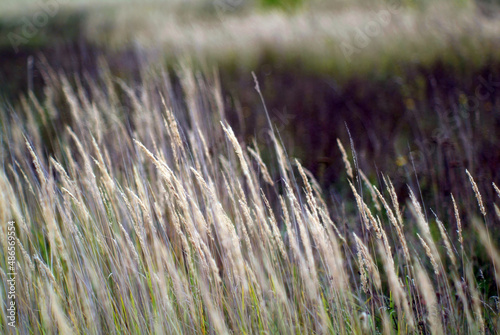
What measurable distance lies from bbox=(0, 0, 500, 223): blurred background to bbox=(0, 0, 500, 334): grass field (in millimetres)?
21

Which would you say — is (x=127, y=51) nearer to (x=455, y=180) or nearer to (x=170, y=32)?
(x=170, y=32)

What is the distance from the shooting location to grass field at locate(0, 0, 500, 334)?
5.41 ft

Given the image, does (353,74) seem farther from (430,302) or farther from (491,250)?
(430,302)

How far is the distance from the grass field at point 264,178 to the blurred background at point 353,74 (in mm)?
21

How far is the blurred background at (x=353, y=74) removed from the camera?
10.5ft

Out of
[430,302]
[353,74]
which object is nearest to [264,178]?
[430,302]

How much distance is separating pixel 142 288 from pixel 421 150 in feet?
7.48

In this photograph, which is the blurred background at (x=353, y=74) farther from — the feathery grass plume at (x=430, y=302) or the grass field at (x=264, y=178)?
the feathery grass plume at (x=430, y=302)

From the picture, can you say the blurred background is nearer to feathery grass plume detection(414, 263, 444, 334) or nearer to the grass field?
the grass field

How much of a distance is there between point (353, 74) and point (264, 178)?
2.49 metres

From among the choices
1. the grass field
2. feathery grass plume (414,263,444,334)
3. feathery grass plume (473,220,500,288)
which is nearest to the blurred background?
the grass field

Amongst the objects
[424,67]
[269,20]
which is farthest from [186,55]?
[424,67]

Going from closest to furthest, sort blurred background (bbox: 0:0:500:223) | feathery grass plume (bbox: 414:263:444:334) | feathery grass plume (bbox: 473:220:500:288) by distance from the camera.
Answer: feathery grass plume (bbox: 414:263:444:334) < feathery grass plume (bbox: 473:220:500:288) < blurred background (bbox: 0:0:500:223)

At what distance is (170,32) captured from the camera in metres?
5.76
